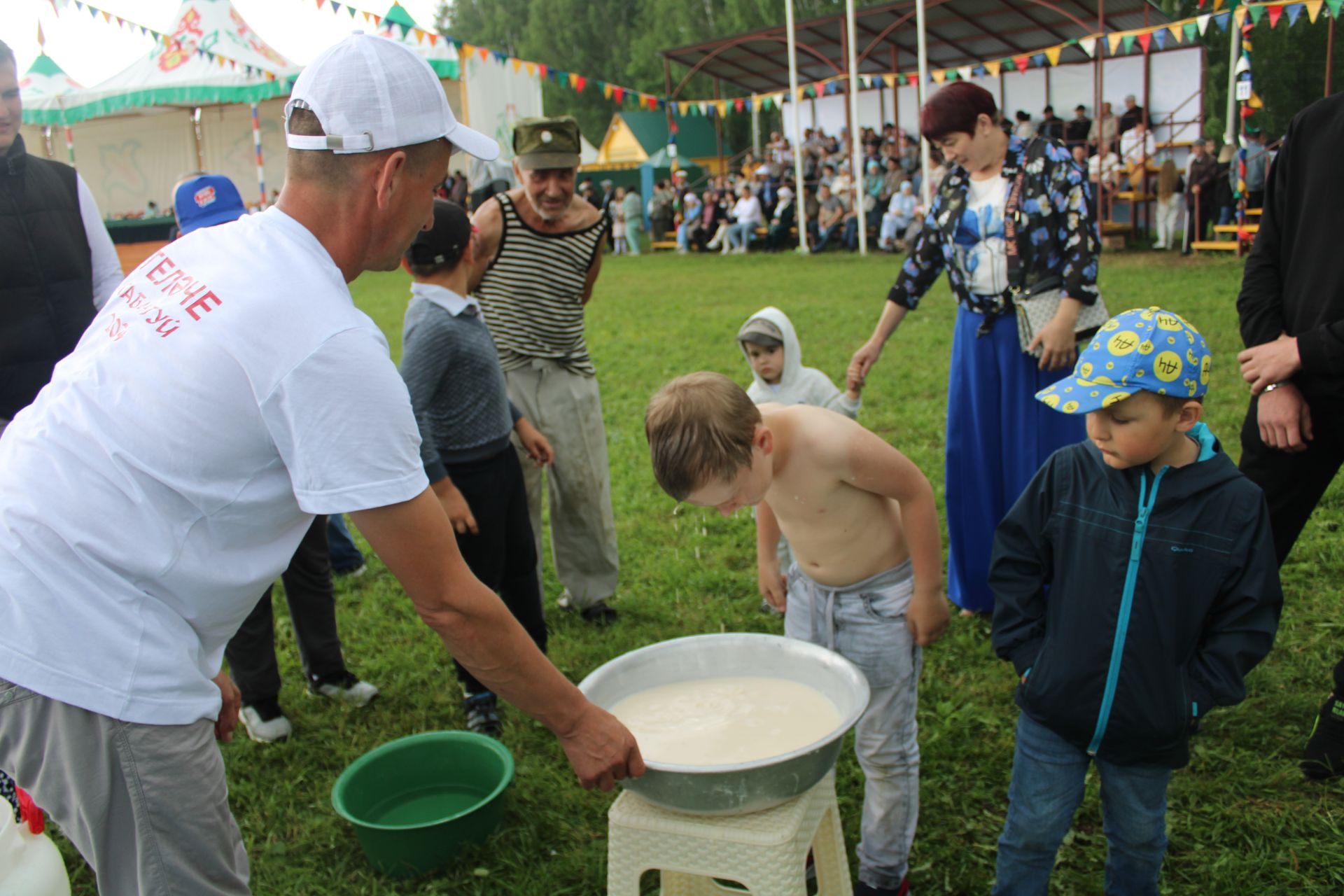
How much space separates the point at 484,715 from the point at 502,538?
1.99ft

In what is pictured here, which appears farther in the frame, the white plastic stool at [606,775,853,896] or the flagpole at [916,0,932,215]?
the flagpole at [916,0,932,215]


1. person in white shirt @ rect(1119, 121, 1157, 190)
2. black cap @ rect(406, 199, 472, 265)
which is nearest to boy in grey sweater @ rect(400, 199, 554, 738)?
black cap @ rect(406, 199, 472, 265)

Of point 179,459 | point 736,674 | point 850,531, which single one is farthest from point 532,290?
point 179,459

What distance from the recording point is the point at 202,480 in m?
1.41

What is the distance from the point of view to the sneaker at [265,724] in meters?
3.41

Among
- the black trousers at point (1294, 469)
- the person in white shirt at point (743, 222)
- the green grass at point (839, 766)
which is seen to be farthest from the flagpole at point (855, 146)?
the black trousers at point (1294, 469)

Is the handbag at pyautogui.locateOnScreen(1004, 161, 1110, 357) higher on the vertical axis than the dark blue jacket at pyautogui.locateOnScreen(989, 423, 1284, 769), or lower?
higher

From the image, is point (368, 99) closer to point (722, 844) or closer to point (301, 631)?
point (722, 844)

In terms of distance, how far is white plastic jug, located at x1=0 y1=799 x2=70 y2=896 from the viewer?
4.44 ft

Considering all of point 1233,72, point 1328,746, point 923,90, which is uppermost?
point 1233,72

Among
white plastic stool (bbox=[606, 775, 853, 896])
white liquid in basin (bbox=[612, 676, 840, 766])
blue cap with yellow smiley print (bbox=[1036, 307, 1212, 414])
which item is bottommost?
white plastic stool (bbox=[606, 775, 853, 896])

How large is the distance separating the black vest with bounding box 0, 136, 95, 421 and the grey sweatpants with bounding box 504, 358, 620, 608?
1471mm

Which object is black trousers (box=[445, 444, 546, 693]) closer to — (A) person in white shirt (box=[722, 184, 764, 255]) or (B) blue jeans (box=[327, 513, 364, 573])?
(B) blue jeans (box=[327, 513, 364, 573])

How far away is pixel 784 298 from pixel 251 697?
9.87m
